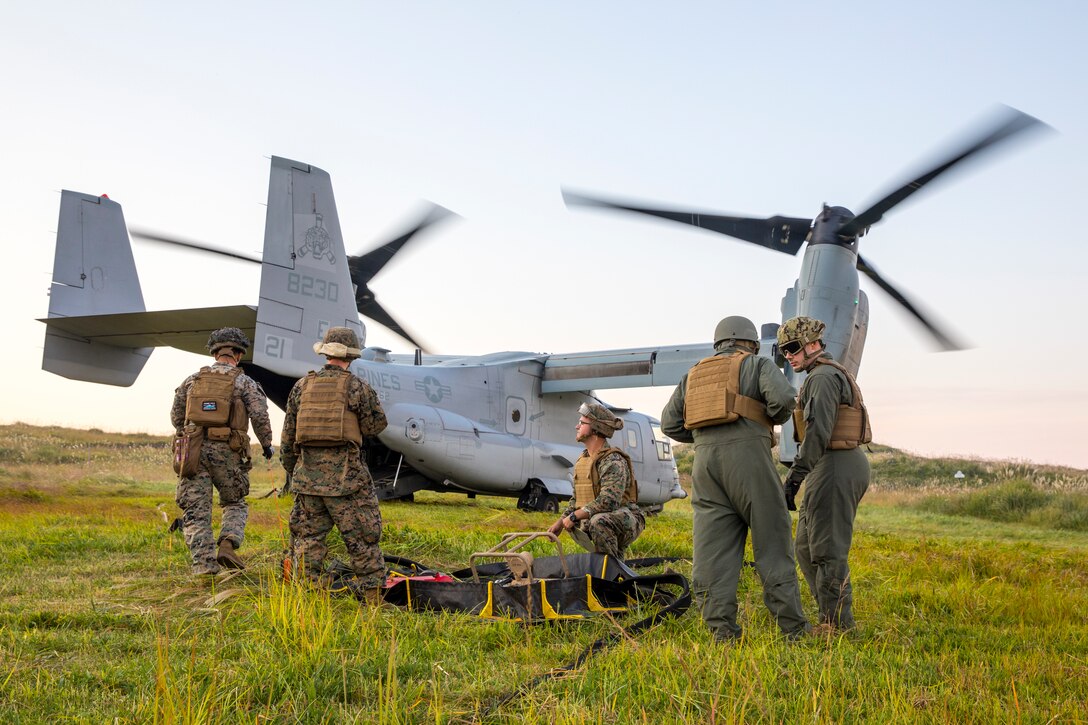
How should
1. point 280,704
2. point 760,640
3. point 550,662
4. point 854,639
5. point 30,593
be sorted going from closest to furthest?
1. point 280,704
2. point 550,662
3. point 760,640
4. point 854,639
5. point 30,593

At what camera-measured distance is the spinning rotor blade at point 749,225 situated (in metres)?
12.2

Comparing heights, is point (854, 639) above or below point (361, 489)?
below

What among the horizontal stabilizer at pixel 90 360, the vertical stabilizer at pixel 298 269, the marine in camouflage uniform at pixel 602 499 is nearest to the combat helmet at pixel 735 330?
the marine in camouflage uniform at pixel 602 499

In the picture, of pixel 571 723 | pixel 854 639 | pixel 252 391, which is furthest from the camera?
pixel 252 391

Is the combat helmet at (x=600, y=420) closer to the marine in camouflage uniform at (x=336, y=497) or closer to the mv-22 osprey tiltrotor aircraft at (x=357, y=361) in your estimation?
the marine in camouflage uniform at (x=336, y=497)

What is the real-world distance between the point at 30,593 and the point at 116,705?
3.17 meters

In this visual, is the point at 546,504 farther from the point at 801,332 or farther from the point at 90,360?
the point at 801,332

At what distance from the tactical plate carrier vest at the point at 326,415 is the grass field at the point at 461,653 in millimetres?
1104

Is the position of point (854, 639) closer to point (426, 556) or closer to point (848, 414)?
point (848, 414)

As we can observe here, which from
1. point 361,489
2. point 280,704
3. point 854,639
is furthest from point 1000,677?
point 361,489

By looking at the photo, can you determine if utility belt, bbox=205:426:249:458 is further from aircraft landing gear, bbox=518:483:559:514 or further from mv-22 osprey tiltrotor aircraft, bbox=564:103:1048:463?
aircraft landing gear, bbox=518:483:559:514

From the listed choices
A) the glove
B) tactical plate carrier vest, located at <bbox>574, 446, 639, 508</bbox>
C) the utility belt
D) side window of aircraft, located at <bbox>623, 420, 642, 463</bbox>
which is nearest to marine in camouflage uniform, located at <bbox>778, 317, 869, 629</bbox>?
the glove

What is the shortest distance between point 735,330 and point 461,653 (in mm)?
2662

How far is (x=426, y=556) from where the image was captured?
8.27 m
